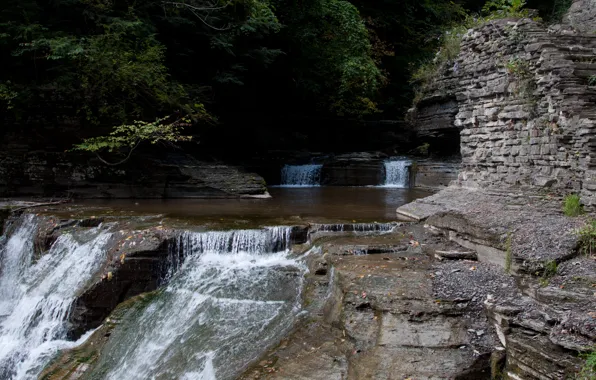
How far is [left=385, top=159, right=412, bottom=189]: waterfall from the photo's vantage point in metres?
17.9

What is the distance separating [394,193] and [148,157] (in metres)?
7.78

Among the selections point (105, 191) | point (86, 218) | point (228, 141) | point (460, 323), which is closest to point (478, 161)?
point (460, 323)

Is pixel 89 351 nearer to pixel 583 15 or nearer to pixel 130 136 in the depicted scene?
pixel 130 136

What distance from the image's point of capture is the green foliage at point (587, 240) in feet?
19.2

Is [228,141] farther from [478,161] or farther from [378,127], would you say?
[478,161]

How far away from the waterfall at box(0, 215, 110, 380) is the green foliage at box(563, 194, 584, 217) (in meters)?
7.71

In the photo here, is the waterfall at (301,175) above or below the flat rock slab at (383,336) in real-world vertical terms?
above

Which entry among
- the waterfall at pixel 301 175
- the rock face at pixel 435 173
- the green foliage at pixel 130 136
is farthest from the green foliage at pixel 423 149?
the green foliage at pixel 130 136

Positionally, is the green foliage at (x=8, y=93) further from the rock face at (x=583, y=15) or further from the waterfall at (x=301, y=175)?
the rock face at (x=583, y=15)

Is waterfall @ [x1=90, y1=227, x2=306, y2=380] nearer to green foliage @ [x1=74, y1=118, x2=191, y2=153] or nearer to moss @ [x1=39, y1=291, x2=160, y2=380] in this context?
moss @ [x1=39, y1=291, x2=160, y2=380]

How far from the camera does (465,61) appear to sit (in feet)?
35.6

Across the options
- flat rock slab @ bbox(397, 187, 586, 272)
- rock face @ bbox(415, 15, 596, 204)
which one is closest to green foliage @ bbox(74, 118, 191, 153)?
flat rock slab @ bbox(397, 187, 586, 272)

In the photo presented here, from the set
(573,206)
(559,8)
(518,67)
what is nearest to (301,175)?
(518,67)

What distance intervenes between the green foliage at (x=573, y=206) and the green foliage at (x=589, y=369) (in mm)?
4051
